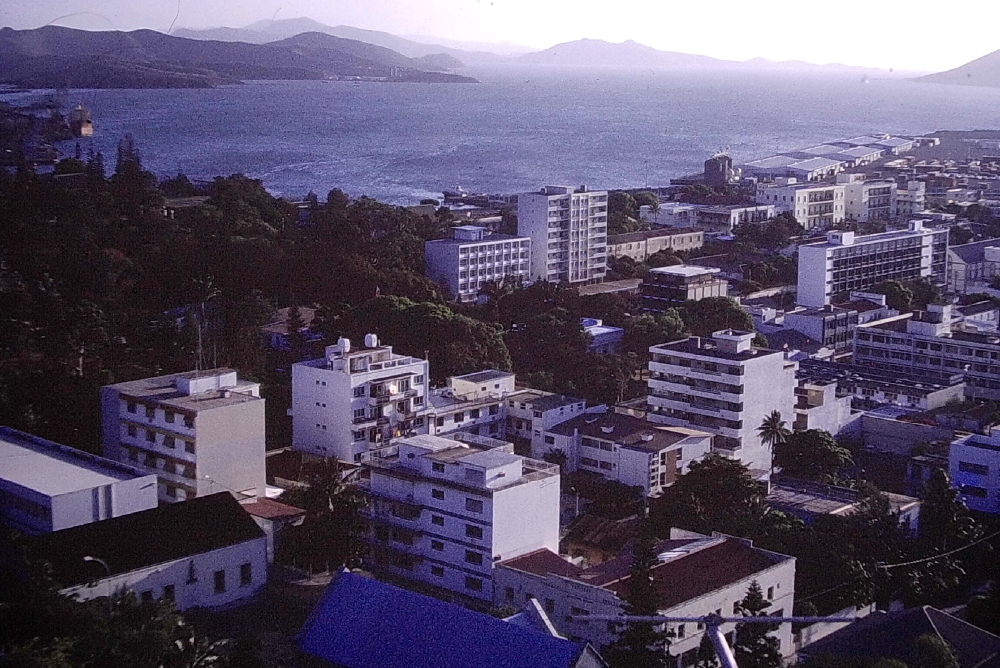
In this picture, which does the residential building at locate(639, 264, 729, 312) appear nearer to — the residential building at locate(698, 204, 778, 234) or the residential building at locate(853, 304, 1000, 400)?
the residential building at locate(853, 304, 1000, 400)

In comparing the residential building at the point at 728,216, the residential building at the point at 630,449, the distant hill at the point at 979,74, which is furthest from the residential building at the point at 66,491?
the distant hill at the point at 979,74

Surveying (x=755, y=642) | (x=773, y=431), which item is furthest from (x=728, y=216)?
(x=755, y=642)

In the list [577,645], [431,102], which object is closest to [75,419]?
[577,645]

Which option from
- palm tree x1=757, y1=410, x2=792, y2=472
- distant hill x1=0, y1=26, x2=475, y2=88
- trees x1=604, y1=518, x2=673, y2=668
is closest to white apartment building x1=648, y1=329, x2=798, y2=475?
palm tree x1=757, y1=410, x2=792, y2=472

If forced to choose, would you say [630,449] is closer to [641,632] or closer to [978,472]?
[978,472]

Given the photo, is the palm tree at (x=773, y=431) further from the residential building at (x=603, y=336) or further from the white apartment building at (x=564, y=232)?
the white apartment building at (x=564, y=232)
